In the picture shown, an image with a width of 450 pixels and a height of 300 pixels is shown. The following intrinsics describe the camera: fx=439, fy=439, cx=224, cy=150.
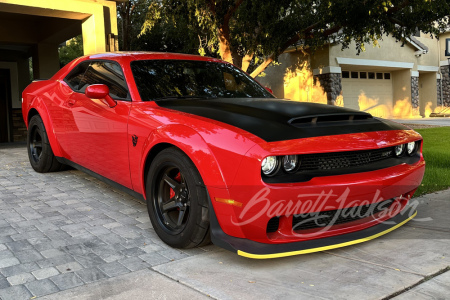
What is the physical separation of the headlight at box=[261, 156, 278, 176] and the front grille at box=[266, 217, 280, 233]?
0.99ft

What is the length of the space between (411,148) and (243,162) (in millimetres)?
1637

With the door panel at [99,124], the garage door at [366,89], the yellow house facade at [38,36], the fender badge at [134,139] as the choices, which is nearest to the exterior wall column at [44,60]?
the yellow house facade at [38,36]

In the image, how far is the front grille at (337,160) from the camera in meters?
2.82

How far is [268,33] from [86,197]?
9781 mm

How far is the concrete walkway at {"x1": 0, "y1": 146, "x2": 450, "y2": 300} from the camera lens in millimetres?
2527

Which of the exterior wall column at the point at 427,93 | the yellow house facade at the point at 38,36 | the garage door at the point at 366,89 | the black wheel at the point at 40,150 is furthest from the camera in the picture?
the exterior wall column at the point at 427,93

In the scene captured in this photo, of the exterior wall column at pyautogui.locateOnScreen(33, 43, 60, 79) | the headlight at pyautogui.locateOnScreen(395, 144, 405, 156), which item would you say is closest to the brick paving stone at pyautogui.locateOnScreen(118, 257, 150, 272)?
the headlight at pyautogui.locateOnScreen(395, 144, 405, 156)

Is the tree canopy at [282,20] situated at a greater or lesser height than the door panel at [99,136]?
greater

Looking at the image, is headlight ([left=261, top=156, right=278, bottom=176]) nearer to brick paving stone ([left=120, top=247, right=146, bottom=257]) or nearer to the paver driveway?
the paver driveway

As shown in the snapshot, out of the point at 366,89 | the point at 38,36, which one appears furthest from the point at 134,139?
the point at 366,89

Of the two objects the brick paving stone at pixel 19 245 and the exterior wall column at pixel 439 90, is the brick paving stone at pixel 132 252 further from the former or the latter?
the exterior wall column at pixel 439 90

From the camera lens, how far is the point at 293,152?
2.68m

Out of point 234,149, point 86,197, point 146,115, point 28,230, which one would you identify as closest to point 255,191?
point 234,149

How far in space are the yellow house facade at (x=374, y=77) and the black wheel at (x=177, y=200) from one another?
15.6 metres
